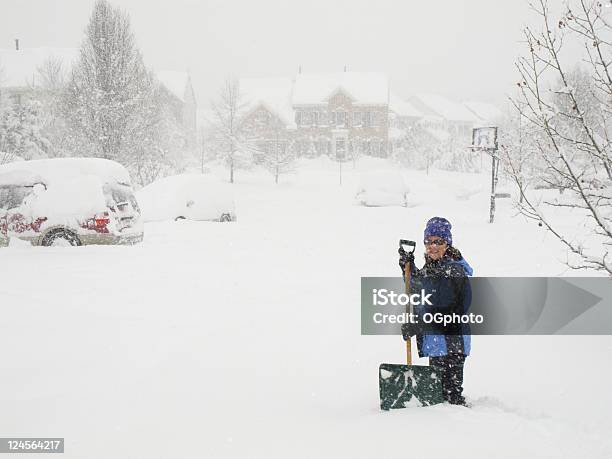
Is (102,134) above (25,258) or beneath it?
above

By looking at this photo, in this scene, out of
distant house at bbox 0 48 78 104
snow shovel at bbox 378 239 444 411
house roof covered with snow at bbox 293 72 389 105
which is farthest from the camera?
house roof covered with snow at bbox 293 72 389 105

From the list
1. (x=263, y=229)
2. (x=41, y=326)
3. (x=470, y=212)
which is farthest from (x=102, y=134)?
(x=41, y=326)

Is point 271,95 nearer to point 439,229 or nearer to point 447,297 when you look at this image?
point 439,229

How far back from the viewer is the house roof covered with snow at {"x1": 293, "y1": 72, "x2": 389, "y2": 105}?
4855 centimetres

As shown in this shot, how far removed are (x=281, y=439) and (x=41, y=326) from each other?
3159mm

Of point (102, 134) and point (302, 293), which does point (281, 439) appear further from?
point (102, 134)

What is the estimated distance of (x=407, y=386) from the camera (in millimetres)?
3621

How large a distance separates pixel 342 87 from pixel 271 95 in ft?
26.7

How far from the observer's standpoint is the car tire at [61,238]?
337 inches

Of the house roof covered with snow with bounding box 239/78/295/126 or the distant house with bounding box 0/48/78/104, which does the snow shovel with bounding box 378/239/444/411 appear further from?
the distant house with bounding box 0/48/78/104

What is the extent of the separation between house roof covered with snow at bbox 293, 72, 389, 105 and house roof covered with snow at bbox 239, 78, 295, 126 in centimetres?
149

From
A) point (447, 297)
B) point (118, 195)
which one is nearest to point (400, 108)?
point (118, 195)

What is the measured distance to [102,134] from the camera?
71.8ft

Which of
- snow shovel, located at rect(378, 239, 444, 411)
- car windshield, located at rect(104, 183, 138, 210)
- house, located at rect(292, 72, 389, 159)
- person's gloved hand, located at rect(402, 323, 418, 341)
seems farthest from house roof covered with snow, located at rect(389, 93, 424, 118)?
snow shovel, located at rect(378, 239, 444, 411)
